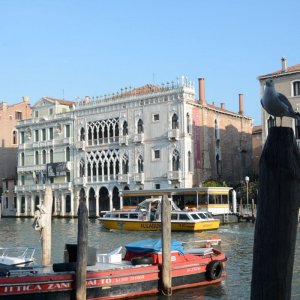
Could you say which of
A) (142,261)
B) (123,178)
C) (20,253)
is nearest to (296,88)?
(123,178)

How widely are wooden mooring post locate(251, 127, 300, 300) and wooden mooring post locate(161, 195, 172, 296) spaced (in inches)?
322

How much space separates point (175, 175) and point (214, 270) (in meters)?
27.7

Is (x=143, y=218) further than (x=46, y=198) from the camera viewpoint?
Yes

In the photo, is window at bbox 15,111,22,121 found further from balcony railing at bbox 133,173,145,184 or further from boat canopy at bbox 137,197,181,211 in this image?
boat canopy at bbox 137,197,181,211

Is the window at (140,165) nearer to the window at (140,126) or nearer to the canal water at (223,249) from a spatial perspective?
the window at (140,126)

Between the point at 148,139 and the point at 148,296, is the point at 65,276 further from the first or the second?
the point at 148,139

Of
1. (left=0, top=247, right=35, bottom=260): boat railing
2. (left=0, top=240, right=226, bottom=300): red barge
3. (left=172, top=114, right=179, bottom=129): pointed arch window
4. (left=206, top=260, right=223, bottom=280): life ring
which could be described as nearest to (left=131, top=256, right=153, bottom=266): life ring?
(left=0, top=240, right=226, bottom=300): red barge

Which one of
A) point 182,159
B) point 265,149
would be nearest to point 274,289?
point 265,149

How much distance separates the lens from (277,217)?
2.72 meters

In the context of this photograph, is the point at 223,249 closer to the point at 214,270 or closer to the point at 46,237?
the point at 214,270

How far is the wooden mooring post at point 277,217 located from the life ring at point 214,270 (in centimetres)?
995

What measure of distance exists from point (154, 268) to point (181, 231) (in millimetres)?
16966

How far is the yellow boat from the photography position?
1097 inches

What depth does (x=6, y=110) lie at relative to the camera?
5819 centimetres
